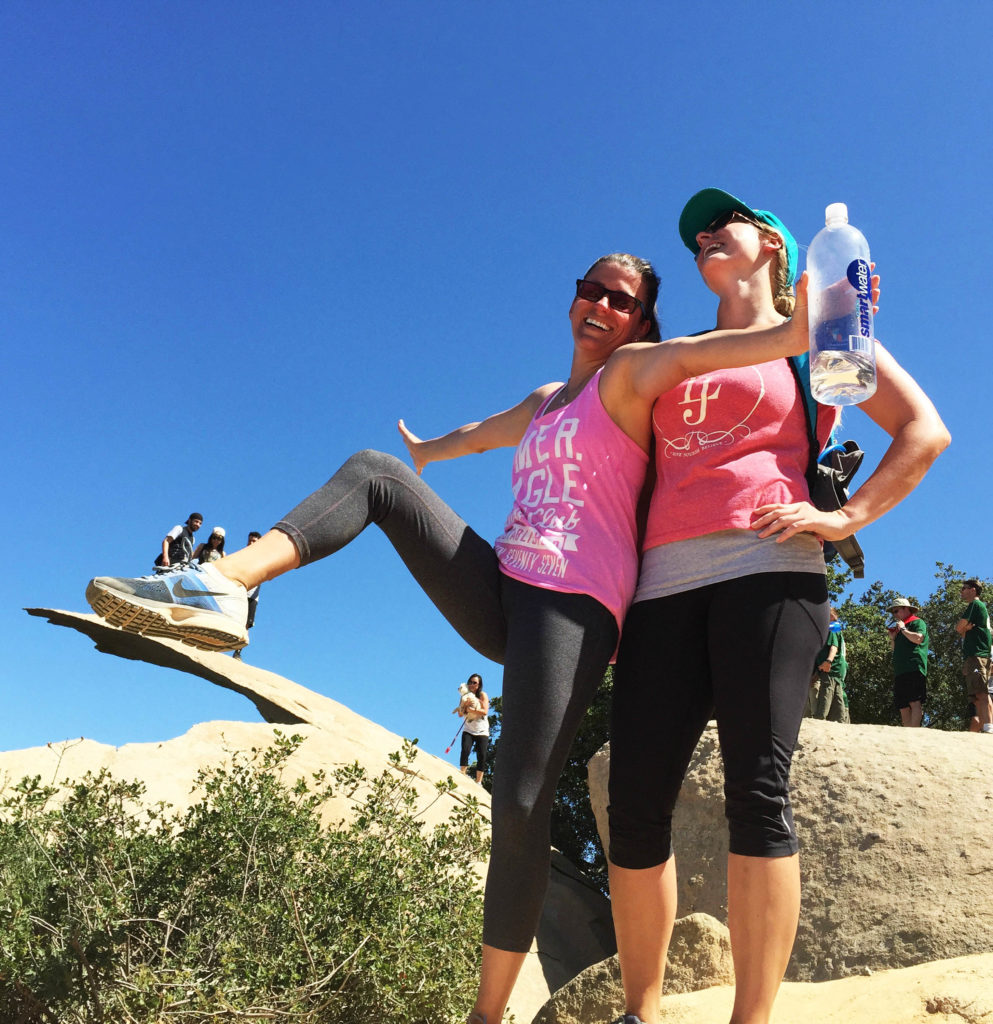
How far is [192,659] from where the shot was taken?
42.5 feet

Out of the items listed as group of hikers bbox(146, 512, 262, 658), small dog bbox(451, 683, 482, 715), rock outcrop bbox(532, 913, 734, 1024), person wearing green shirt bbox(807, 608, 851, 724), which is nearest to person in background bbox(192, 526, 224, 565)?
group of hikers bbox(146, 512, 262, 658)

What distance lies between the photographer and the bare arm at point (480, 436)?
3.53 meters

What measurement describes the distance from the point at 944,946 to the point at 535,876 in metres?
3.35

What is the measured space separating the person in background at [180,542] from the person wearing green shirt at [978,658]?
34.1ft

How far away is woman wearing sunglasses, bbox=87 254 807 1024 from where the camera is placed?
2570 mm

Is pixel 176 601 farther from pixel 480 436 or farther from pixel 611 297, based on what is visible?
pixel 611 297

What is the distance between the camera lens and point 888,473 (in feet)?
8.66

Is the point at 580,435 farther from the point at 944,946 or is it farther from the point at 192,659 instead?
the point at 192,659

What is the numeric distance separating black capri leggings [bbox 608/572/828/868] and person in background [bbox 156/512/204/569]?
39.4 feet

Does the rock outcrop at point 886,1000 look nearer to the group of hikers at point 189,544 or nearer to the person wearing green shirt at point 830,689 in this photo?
the person wearing green shirt at point 830,689

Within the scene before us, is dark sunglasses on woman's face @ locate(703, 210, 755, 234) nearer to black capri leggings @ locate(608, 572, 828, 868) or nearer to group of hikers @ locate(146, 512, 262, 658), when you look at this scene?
black capri leggings @ locate(608, 572, 828, 868)

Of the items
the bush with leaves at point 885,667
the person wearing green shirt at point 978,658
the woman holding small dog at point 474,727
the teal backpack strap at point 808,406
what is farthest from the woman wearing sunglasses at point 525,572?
the bush with leaves at point 885,667

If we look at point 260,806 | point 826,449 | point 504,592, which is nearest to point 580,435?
point 504,592

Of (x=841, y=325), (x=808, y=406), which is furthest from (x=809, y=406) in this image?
(x=841, y=325)
